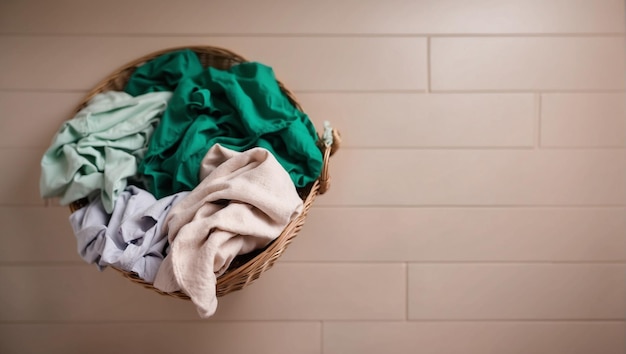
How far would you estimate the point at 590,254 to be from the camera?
1196 millimetres

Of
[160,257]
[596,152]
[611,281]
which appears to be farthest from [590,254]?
[160,257]

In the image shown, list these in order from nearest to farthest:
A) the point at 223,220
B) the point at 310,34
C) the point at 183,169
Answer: the point at 223,220, the point at 183,169, the point at 310,34

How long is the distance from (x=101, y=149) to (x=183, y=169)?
170mm

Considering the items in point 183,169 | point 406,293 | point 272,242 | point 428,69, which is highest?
point 428,69

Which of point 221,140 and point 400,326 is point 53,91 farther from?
point 400,326

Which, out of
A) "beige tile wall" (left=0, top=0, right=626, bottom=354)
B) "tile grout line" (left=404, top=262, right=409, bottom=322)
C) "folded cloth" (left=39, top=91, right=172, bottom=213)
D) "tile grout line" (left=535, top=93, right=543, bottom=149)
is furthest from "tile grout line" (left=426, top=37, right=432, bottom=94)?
"folded cloth" (left=39, top=91, right=172, bottom=213)

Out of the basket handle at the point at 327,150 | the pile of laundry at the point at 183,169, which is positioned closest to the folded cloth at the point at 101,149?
the pile of laundry at the point at 183,169

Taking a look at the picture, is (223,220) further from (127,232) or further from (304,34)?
(304,34)

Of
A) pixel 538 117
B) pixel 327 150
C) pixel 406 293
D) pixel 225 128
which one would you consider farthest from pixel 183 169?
pixel 538 117

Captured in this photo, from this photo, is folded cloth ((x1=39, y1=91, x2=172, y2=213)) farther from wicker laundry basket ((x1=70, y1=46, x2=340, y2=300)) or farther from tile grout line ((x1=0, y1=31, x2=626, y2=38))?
tile grout line ((x1=0, y1=31, x2=626, y2=38))

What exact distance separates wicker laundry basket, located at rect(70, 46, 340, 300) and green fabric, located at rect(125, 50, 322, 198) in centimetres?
4

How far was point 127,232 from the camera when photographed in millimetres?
845

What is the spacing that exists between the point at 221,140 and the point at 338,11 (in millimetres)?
426

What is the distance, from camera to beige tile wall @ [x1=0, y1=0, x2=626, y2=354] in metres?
1.16
